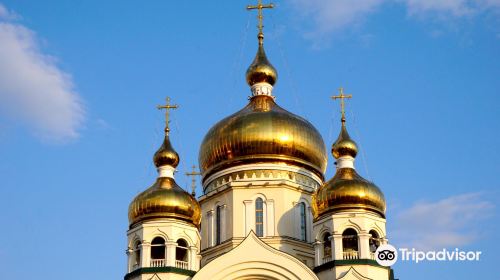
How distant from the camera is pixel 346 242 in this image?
25828mm

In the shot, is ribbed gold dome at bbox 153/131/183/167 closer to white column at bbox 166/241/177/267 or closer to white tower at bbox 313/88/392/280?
white column at bbox 166/241/177/267

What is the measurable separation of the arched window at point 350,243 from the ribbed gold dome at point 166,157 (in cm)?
612

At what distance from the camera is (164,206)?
2634 centimetres

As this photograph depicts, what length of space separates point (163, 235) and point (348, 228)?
534 cm

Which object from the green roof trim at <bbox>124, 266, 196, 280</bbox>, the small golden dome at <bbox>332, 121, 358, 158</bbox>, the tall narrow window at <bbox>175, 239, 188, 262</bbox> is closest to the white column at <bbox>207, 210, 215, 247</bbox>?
the tall narrow window at <bbox>175, 239, 188, 262</bbox>

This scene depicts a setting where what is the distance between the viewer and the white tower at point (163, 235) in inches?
1004

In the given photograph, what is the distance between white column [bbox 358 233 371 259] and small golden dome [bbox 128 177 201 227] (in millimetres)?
5047

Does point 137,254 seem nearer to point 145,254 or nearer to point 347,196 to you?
point 145,254

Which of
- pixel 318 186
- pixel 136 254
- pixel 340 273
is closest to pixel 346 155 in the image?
pixel 318 186

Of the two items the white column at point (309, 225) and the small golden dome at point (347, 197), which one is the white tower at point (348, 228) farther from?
the white column at point (309, 225)

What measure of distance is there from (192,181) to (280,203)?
25.7 ft

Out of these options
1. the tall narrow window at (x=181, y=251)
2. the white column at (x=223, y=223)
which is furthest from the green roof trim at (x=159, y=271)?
the white column at (x=223, y=223)

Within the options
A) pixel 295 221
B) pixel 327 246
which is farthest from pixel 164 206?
pixel 327 246

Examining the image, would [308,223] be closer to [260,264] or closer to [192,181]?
[260,264]
